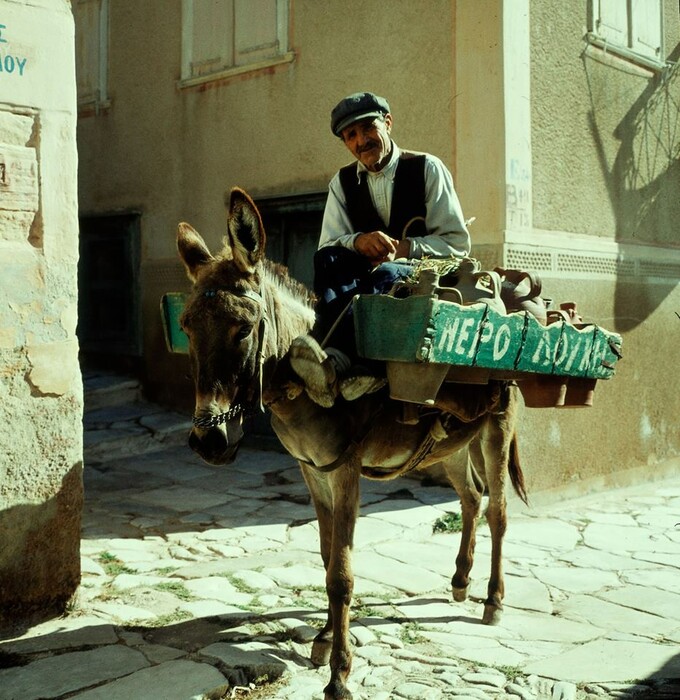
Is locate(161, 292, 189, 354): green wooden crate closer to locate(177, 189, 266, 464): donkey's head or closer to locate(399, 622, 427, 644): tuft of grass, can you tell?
locate(177, 189, 266, 464): donkey's head

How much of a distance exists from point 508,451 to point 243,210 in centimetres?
260

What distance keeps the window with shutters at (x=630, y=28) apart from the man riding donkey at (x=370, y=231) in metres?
4.75

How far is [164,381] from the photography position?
33.7 ft

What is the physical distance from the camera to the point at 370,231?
14.2ft

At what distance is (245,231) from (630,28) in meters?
6.86

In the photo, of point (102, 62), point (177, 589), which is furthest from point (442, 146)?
point (102, 62)

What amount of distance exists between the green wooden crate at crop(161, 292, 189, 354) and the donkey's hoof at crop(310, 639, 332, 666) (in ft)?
5.01

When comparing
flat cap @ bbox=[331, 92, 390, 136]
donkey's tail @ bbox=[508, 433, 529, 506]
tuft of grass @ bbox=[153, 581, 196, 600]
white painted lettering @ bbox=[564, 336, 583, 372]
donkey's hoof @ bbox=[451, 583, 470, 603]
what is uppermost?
flat cap @ bbox=[331, 92, 390, 136]

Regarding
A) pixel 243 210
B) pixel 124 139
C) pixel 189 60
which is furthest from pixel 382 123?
pixel 124 139

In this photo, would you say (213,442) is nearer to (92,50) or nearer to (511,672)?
(511,672)

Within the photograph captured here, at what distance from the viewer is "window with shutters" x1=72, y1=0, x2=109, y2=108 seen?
10.7 meters

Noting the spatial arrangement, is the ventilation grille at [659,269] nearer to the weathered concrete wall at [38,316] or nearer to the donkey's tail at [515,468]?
the donkey's tail at [515,468]

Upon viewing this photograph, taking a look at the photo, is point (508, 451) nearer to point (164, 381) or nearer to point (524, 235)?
point (524, 235)

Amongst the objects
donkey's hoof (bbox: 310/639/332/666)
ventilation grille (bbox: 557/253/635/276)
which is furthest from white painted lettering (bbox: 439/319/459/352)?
ventilation grille (bbox: 557/253/635/276)
